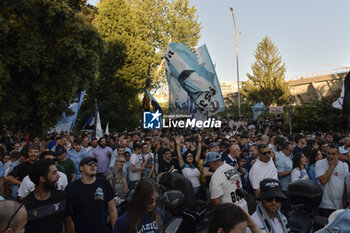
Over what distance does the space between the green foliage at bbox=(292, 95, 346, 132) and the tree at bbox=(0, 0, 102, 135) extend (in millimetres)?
16799

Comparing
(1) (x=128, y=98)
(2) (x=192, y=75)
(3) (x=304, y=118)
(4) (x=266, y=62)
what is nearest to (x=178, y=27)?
(1) (x=128, y=98)

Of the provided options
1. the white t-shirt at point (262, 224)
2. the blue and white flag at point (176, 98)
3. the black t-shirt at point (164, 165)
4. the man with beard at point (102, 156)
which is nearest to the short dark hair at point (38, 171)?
the white t-shirt at point (262, 224)

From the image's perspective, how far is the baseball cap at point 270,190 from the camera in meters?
Answer: 3.39

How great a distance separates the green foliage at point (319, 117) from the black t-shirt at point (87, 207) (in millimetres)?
24141

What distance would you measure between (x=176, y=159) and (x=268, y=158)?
300 centimetres

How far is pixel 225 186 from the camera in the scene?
468 cm

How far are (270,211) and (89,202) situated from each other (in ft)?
6.53

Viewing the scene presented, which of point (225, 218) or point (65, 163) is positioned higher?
point (225, 218)

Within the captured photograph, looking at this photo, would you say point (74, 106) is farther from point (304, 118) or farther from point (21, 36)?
point (304, 118)

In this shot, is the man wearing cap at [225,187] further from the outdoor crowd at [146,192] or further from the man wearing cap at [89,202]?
the man wearing cap at [89,202]

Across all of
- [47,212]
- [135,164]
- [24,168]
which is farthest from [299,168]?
[24,168]

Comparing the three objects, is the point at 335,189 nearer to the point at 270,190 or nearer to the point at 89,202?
the point at 270,190

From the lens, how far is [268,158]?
223 inches

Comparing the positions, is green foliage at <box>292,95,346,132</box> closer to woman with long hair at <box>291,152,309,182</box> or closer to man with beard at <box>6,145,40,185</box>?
→ woman with long hair at <box>291,152,309,182</box>
